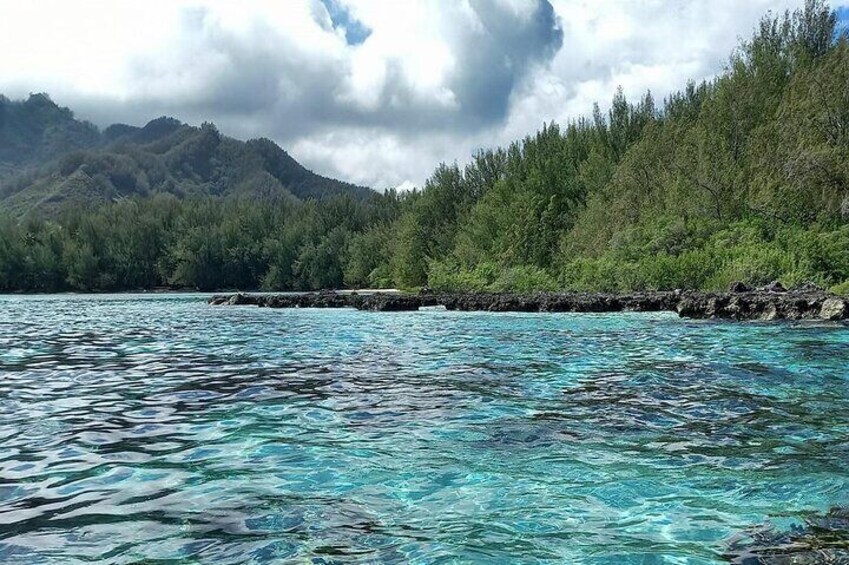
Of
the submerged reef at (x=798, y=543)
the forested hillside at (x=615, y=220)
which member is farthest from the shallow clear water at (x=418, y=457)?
the forested hillside at (x=615, y=220)

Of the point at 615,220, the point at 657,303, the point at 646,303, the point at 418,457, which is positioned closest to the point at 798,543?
the point at 418,457

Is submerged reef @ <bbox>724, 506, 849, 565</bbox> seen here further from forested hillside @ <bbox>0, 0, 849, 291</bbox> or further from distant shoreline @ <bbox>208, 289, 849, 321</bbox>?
forested hillside @ <bbox>0, 0, 849, 291</bbox>

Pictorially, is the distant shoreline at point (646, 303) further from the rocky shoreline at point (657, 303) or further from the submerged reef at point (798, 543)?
the submerged reef at point (798, 543)

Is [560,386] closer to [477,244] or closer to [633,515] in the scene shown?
[633,515]

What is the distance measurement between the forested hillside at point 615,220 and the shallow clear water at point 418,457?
100ft

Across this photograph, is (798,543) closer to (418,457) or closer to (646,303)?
(418,457)

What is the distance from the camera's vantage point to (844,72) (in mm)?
45625

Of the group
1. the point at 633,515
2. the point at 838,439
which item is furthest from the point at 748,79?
the point at 633,515

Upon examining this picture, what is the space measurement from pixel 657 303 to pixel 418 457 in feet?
97.4

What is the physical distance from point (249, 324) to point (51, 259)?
112 metres

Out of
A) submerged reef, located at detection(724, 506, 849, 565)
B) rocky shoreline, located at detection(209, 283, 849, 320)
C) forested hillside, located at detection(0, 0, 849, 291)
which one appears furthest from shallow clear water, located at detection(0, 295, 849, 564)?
forested hillside, located at detection(0, 0, 849, 291)

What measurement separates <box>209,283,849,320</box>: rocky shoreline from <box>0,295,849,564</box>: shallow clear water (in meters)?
10.3

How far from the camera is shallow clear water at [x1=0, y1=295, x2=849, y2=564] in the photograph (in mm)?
5180

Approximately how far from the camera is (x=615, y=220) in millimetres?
59812
